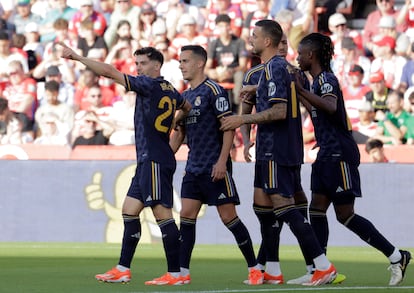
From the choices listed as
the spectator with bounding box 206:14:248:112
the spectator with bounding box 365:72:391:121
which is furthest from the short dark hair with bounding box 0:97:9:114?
the spectator with bounding box 365:72:391:121

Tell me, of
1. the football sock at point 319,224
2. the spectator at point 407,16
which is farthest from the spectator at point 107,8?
the football sock at point 319,224

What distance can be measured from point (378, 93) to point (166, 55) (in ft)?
12.8

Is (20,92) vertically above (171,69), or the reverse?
(171,69)

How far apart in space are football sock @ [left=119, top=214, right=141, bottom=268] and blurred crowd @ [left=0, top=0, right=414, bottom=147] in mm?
7721

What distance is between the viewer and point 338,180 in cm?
948

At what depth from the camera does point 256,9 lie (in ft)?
63.6

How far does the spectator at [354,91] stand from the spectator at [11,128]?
17.7 feet

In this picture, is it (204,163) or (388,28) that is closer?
(204,163)

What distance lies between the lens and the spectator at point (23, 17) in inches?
842

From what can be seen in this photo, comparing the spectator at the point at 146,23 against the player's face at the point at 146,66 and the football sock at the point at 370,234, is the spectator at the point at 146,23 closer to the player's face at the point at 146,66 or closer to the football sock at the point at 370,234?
the player's face at the point at 146,66

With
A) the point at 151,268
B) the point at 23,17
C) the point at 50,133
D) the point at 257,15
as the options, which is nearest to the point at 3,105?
the point at 50,133

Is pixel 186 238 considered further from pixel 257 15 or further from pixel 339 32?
pixel 257 15

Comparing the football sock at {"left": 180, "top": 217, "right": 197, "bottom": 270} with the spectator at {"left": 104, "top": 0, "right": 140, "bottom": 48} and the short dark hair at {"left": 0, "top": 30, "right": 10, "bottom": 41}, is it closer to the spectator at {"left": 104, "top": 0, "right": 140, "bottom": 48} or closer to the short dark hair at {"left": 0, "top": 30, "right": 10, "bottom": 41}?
the spectator at {"left": 104, "top": 0, "right": 140, "bottom": 48}

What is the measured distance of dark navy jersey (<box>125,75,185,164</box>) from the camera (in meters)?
9.45
